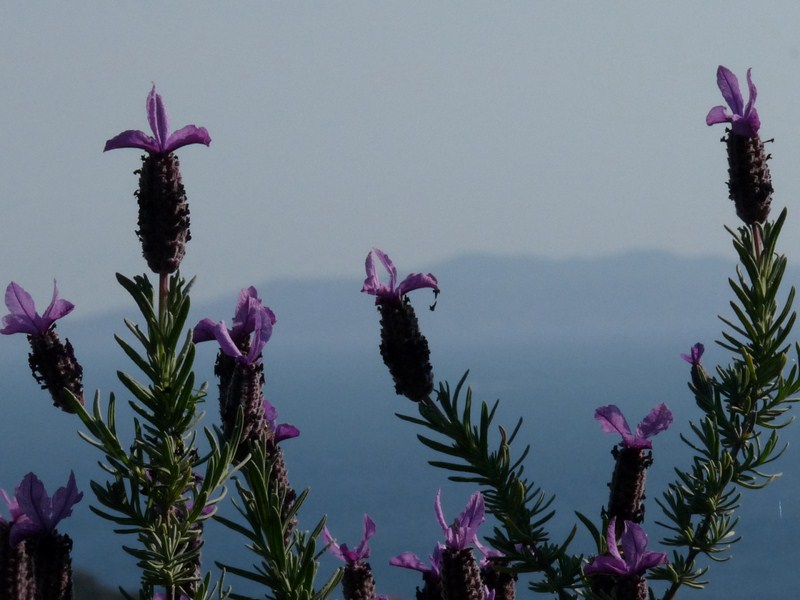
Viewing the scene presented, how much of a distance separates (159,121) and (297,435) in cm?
54

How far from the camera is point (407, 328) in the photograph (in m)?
1.89

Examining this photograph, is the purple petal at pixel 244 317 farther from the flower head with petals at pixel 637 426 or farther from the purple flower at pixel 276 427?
the flower head with petals at pixel 637 426

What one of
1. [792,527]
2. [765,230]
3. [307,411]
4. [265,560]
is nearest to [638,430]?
[765,230]

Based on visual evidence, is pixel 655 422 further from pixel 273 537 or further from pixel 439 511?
pixel 273 537

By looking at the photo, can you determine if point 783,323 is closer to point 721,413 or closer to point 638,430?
point 721,413

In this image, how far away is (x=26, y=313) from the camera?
175 cm

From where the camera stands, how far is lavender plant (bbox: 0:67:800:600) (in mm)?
1544

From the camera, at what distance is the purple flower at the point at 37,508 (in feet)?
5.37

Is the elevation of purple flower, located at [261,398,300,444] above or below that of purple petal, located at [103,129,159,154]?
below

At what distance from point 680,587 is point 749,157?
733 mm

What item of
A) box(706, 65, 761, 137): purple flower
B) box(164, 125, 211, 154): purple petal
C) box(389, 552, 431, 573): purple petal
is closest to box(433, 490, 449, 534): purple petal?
box(389, 552, 431, 573): purple petal

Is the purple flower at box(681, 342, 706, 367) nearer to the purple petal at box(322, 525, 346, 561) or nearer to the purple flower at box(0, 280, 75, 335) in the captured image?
the purple petal at box(322, 525, 346, 561)

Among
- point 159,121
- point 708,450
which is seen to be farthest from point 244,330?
point 708,450

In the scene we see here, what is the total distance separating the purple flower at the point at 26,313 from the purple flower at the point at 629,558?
873mm
